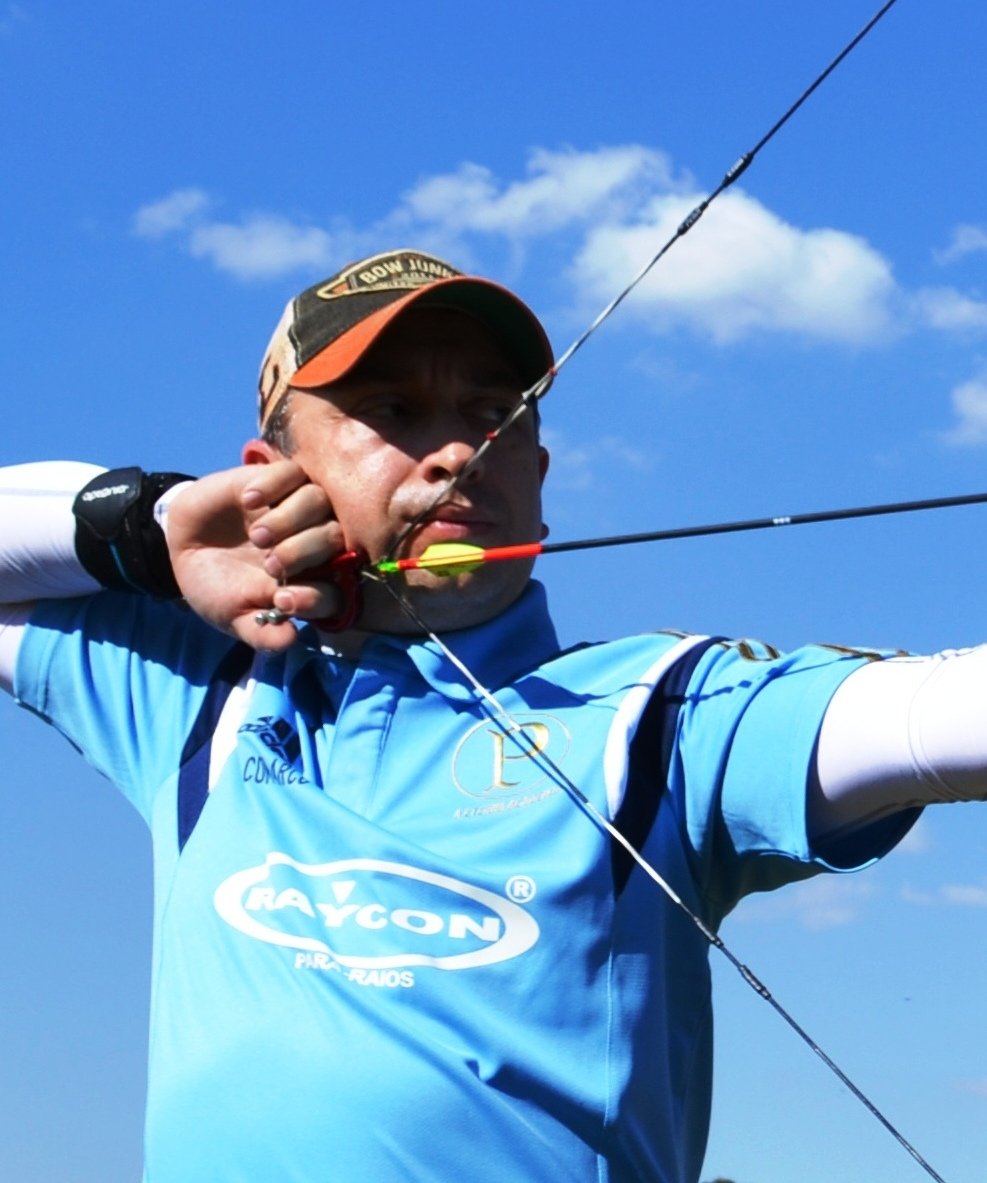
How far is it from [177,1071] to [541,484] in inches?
43.6

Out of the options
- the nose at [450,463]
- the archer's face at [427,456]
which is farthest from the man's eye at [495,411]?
the nose at [450,463]

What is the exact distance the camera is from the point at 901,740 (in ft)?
7.18

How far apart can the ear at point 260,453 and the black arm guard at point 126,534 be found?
0.62ft

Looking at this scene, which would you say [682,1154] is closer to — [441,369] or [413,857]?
[413,857]

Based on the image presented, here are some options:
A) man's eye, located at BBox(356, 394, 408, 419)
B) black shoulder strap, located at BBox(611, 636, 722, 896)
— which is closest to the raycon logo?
black shoulder strap, located at BBox(611, 636, 722, 896)

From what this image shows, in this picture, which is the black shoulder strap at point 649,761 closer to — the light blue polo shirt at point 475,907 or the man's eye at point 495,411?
the light blue polo shirt at point 475,907

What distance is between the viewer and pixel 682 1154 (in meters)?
2.50

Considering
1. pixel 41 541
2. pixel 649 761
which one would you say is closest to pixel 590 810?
pixel 649 761

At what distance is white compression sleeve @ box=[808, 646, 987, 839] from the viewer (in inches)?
83.0

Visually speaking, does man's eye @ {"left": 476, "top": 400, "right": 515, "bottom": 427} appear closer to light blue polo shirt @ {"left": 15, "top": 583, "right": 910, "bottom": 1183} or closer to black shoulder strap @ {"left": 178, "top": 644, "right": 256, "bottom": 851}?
light blue polo shirt @ {"left": 15, "top": 583, "right": 910, "bottom": 1183}

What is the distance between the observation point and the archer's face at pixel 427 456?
2.82 meters

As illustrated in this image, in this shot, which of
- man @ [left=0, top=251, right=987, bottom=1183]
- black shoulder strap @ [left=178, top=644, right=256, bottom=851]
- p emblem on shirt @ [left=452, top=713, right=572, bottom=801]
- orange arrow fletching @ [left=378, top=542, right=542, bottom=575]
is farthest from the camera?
black shoulder strap @ [left=178, top=644, right=256, bottom=851]

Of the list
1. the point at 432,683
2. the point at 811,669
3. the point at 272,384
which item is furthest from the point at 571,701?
the point at 272,384

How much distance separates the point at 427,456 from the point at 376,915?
73 cm
